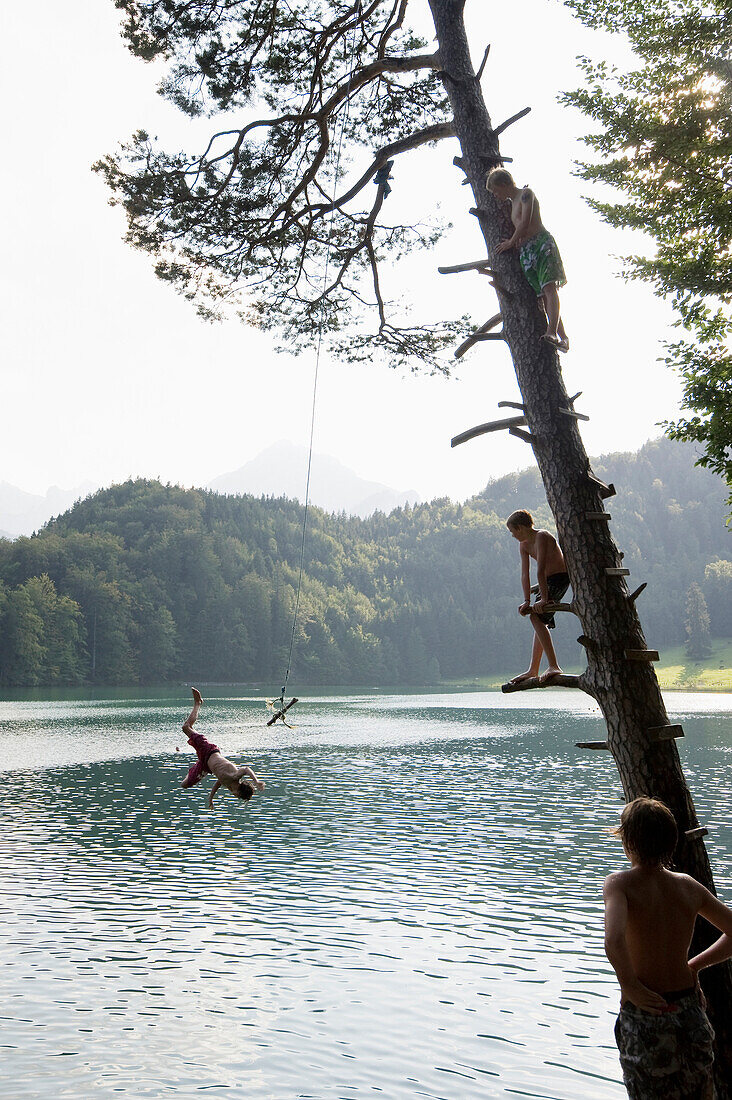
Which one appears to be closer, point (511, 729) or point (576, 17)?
point (576, 17)

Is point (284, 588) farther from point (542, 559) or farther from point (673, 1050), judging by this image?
point (673, 1050)

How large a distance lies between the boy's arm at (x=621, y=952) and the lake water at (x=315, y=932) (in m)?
5.74

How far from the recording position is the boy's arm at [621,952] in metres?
3.76

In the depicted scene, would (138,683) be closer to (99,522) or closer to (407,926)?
(99,522)

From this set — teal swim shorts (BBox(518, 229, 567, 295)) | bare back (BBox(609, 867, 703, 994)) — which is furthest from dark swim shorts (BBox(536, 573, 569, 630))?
bare back (BBox(609, 867, 703, 994))

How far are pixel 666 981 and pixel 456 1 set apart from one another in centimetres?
690

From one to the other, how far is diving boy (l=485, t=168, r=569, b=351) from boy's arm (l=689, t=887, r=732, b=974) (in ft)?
11.3

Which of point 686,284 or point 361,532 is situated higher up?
point 361,532

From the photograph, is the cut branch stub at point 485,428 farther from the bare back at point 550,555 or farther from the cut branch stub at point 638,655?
the cut branch stub at point 638,655

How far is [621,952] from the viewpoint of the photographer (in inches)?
148

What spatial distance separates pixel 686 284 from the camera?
1501 cm

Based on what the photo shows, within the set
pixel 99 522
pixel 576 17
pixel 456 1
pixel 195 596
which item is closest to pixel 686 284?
pixel 576 17

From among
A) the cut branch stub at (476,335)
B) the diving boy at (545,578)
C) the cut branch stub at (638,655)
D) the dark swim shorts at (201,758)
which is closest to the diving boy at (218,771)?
the dark swim shorts at (201,758)

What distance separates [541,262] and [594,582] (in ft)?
6.91
